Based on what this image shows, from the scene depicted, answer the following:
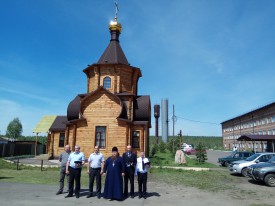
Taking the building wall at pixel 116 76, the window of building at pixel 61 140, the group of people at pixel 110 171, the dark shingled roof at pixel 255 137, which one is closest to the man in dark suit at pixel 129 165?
the group of people at pixel 110 171

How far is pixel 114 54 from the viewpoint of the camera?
24.5m

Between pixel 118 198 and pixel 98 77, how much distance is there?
53.9ft

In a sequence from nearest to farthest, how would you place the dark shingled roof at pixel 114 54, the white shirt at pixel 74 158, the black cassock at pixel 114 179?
the black cassock at pixel 114 179
the white shirt at pixel 74 158
the dark shingled roof at pixel 114 54

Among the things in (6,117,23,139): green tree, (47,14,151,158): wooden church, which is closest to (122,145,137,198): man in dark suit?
(47,14,151,158): wooden church

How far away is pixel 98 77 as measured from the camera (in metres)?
23.0

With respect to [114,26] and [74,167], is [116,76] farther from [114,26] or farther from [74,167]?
[74,167]

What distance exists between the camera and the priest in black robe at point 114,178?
798 centimetres

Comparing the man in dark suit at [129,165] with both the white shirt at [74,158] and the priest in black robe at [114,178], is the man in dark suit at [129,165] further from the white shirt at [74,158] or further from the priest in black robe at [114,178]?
the white shirt at [74,158]

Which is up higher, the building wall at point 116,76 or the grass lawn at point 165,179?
the building wall at point 116,76

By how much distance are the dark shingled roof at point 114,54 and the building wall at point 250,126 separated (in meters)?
28.0

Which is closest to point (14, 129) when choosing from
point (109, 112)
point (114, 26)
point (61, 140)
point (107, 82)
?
point (61, 140)

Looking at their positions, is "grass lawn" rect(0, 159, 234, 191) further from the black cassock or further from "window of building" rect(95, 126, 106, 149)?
"window of building" rect(95, 126, 106, 149)

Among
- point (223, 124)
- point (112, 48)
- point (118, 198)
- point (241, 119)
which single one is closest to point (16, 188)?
point (118, 198)

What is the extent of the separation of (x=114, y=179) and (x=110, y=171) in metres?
0.31
